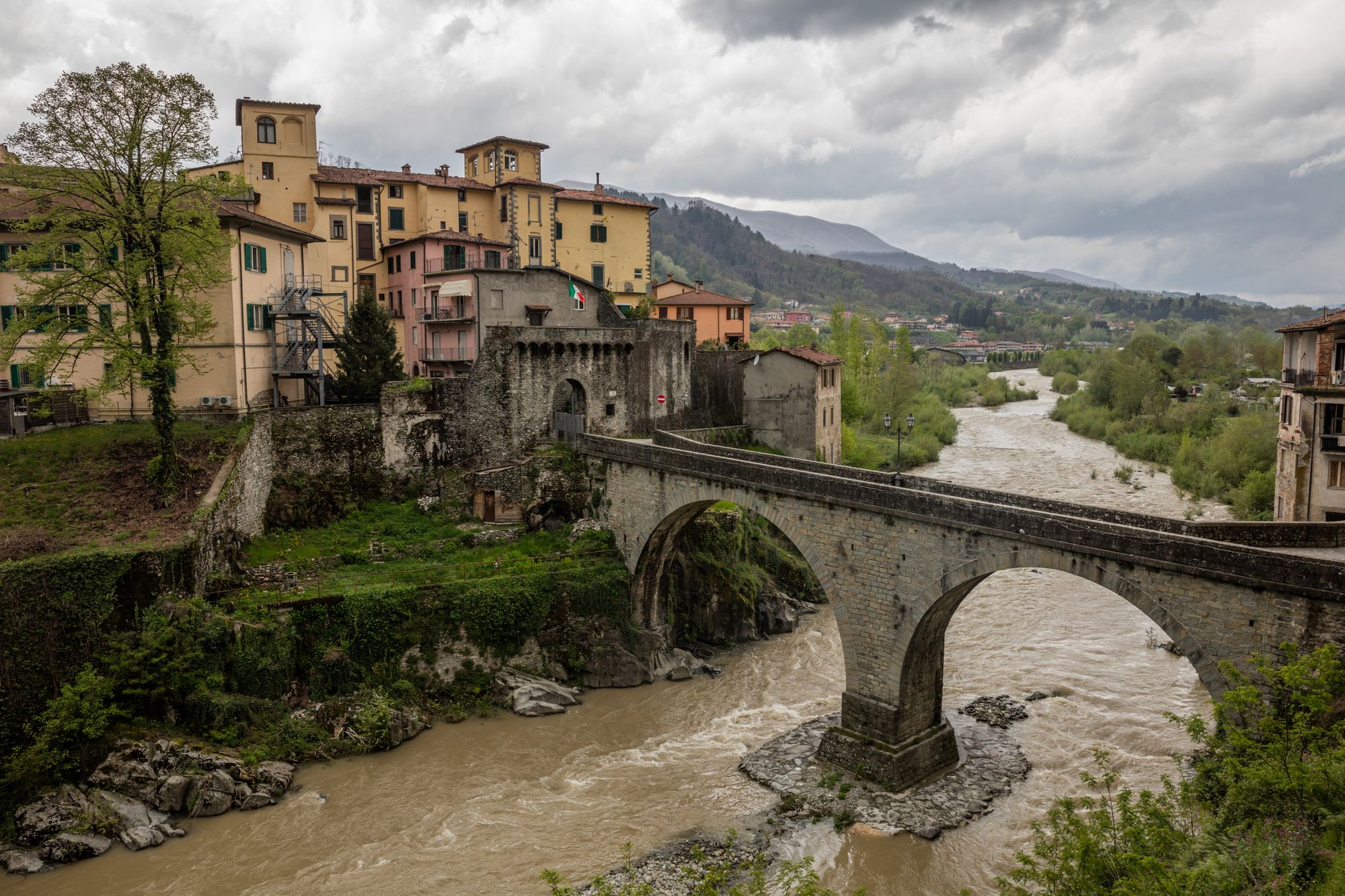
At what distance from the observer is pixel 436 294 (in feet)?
130

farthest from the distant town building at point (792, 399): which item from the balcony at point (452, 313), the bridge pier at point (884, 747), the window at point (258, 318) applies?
the window at point (258, 318)

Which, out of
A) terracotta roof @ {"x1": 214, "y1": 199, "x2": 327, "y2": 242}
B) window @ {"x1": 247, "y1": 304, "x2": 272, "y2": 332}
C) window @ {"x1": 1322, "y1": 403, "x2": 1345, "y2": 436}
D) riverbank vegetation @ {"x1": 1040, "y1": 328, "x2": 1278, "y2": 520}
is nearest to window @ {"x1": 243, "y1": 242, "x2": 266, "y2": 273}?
terracotta roof @ {"x1": 214, "y1": 199, "x2": 327, "y2": 242}

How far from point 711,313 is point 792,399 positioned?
1134cm

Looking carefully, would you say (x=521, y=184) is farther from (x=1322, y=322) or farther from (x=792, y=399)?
(x=1322, y=322)

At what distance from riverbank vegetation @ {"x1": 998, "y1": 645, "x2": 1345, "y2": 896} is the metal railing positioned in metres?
30.0

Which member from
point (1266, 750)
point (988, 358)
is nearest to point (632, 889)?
point (1266, 750)

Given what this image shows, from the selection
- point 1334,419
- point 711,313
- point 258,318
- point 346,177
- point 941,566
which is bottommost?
point 941,566

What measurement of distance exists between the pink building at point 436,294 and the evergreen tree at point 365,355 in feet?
9.45

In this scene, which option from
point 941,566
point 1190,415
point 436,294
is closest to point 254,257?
point 436,294

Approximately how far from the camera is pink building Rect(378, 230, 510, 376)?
126 feet

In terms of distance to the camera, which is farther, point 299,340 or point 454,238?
point 454,238

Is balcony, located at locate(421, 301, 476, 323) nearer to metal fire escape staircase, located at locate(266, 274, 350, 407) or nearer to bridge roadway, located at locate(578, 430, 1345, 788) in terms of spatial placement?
metal fire escape staircase, located at locate(266, 274, 350, 407)

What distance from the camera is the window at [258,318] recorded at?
108 feet

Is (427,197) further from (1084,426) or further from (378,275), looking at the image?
(1084,426)
